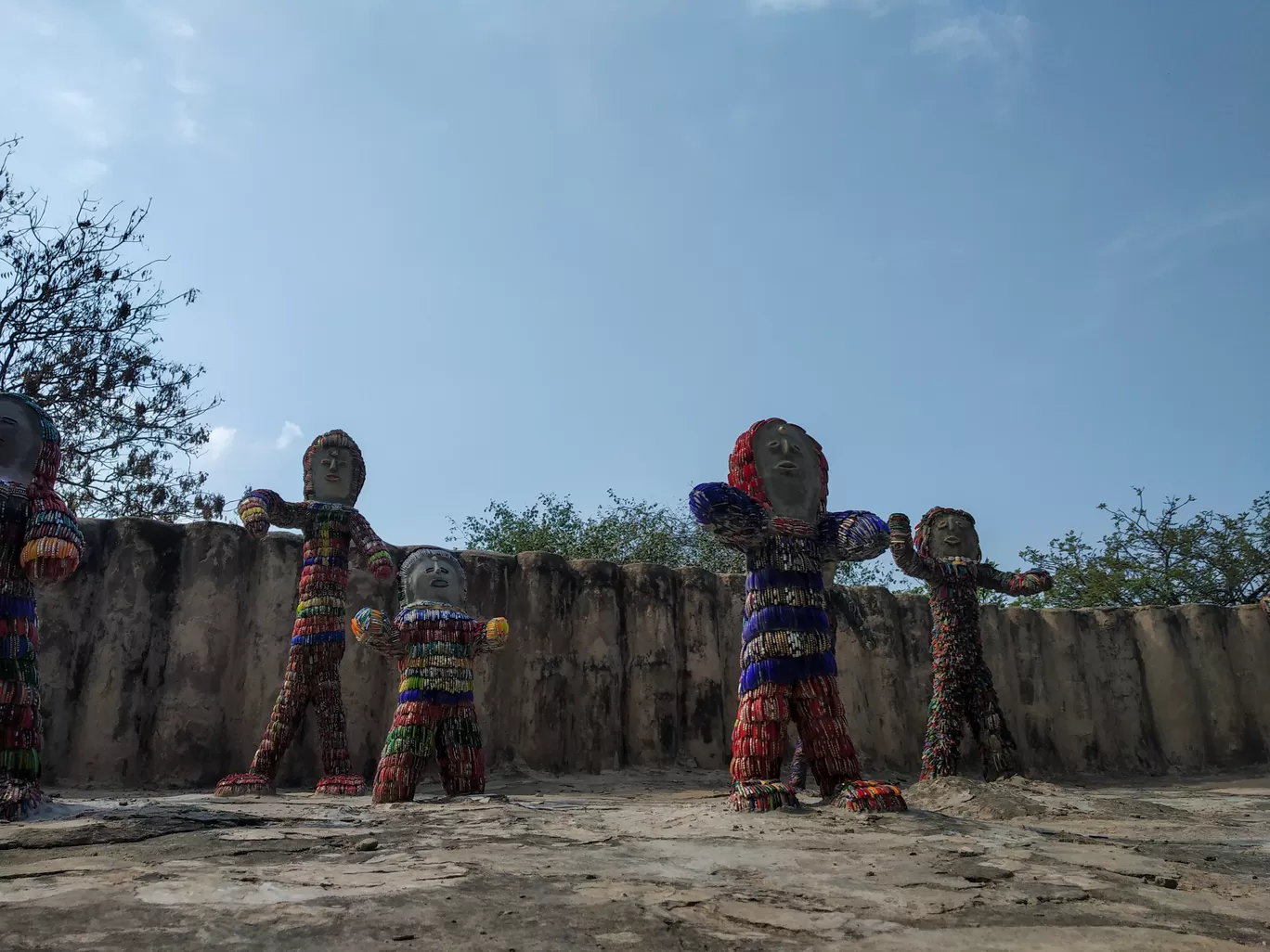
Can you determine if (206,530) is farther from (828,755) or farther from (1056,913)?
(1056,913)

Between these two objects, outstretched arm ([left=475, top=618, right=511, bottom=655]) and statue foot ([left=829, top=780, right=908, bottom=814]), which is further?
outstretched arm ([left=475, top=618, right=511, bottom=655])

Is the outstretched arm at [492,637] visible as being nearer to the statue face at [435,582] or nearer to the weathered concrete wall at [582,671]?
the statue face at [435,582]

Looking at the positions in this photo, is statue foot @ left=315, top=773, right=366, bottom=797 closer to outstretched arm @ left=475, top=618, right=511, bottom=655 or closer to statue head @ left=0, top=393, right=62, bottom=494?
outstretched arm @ left=475, top=618, right=511, bottom=655

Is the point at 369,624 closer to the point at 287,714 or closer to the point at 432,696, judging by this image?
the point at 432,696

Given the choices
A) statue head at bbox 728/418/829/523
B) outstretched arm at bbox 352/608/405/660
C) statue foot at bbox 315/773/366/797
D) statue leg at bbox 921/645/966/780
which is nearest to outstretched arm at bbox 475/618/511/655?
outstretched arm at bbox 352/608/405/660

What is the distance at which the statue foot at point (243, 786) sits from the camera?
4.92 m

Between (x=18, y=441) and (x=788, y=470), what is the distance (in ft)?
11.7

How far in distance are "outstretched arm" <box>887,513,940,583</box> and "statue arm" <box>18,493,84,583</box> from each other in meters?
4.47

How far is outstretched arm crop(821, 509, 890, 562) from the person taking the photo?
156 inches

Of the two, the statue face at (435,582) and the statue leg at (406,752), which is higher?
the statue face at (435,582)

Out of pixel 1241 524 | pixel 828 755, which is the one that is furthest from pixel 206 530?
pixel 1241 524

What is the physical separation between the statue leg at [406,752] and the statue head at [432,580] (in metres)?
0.65

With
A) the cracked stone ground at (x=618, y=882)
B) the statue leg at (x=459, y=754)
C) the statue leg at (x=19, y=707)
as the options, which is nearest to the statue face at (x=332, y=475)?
the statue leg at (x=459, y=754)

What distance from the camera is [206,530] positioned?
6.25 meters
